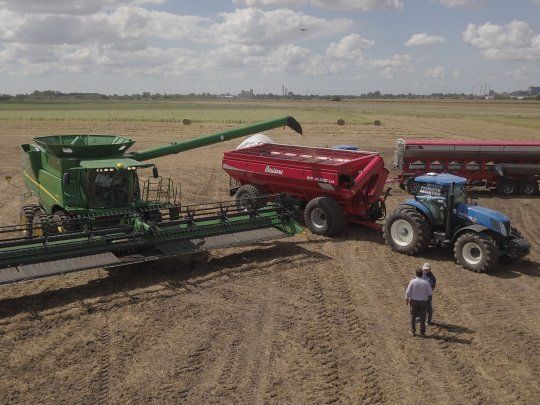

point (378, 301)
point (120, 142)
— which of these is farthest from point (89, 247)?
point (378, 301)

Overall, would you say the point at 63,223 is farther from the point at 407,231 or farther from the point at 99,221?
the point at 407,231

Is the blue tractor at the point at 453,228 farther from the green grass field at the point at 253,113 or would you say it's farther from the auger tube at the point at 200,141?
the green grass field at the point at 253,113

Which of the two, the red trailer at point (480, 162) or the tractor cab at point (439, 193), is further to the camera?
the red trailer at point (480, 162)

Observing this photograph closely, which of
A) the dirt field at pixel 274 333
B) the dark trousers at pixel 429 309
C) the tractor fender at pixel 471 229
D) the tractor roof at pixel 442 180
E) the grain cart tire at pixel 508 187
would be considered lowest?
the dirt field at pixel 274 333

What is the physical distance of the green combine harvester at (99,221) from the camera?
8.48 m

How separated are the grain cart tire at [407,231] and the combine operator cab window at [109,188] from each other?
5.74 m

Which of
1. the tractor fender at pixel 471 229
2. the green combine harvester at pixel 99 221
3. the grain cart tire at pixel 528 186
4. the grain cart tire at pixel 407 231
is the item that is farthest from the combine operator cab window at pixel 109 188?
the grain cart tire at pixel 528 186

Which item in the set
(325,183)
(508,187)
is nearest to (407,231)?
(325,183)

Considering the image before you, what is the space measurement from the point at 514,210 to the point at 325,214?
7384mm

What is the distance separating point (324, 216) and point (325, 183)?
2.76ft

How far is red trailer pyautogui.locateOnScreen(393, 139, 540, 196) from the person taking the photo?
61.0 feet

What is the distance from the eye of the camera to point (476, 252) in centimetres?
1018

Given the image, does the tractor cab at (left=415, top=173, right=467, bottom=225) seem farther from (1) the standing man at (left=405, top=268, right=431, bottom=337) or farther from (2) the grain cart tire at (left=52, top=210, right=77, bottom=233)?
(2) the grain cart tire at (left=52, top=210, right=77, bottom=233)

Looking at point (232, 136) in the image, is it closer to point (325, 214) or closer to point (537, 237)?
point (325, 214)
